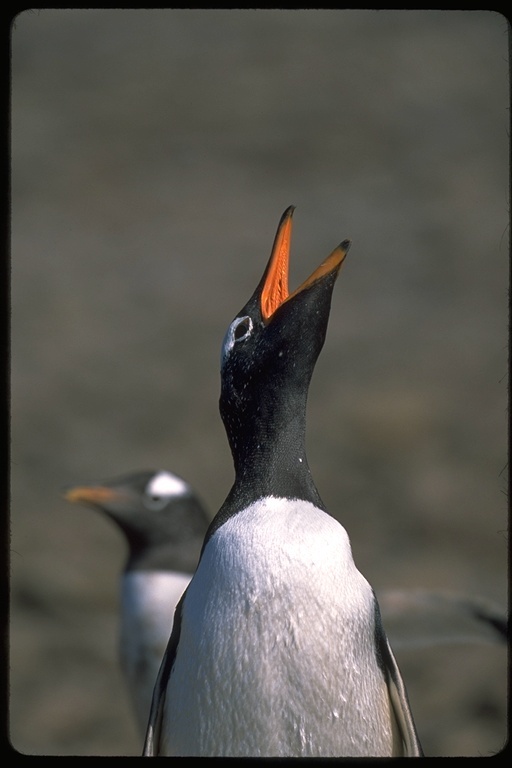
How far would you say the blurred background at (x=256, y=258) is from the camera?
4.90 meters

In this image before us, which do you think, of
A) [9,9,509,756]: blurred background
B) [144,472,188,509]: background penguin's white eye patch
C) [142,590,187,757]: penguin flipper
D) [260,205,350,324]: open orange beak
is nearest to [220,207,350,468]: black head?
[260,205,350,324]: open orange beak

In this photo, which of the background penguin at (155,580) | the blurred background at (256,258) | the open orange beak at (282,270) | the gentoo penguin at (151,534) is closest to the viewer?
the open orange beak at (282,270)

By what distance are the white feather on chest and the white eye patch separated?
0.13 m

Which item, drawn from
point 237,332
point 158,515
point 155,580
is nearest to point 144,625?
point 155,580

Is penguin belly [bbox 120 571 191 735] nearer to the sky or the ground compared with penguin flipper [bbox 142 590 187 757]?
nearer to the ground

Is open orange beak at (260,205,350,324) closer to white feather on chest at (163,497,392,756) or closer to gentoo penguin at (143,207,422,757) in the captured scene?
gentoo penguin at (143,207,422,757)

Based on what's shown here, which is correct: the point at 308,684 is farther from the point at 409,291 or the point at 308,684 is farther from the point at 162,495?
the point at 409,291

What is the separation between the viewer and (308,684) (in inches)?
34.4

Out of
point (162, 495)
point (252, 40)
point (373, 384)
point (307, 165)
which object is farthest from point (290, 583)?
point (252, 40)

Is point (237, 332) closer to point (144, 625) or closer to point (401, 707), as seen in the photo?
point (401, 707)

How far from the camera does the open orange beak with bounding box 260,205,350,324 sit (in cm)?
84

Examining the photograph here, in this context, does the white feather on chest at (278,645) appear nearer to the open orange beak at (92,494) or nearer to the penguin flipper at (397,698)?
the penguin flipper at (397,698)

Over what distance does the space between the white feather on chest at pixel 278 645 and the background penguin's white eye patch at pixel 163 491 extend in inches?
55.1

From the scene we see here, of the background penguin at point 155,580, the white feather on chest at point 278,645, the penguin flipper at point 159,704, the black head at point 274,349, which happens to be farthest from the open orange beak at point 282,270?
the background penguin at point 155,580
